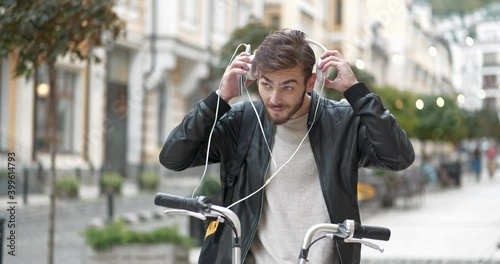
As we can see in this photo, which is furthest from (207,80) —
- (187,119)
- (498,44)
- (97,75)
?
(187,119)

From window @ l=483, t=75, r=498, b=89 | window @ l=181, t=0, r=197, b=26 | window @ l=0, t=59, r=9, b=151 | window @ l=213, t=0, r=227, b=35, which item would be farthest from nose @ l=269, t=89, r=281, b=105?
window @ l=213, t=0, r=227, b=35

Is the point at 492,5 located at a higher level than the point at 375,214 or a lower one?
higher

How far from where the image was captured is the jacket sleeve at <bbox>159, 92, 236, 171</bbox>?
340 centimetres

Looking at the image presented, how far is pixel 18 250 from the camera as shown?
42.8 ft

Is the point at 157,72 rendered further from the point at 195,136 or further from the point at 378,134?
the point at 378,134

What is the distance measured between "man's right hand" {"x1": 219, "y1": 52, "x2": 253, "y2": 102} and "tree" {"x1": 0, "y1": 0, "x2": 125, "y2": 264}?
466cm

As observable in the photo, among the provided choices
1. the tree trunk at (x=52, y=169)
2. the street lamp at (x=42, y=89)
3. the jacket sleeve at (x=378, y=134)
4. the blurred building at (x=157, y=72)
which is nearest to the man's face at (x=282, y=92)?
the jacket sleeve at (x=378, y=134)

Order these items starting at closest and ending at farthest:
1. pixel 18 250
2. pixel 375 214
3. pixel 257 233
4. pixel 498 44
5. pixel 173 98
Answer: pixel 257 233, pixel 18 250, pixel 498 44, pixel 375 214, pixel 173 98

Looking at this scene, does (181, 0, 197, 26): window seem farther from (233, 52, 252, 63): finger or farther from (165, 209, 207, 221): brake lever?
(165, 209, 207, 221): brake lever

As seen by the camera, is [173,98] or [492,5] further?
[173,98]

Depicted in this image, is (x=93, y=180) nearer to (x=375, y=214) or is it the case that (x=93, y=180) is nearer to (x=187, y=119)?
(x=375, y=214)

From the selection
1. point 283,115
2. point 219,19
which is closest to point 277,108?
point 283,115

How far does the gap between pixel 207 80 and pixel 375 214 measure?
45.6 ft

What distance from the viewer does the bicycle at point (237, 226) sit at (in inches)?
117
